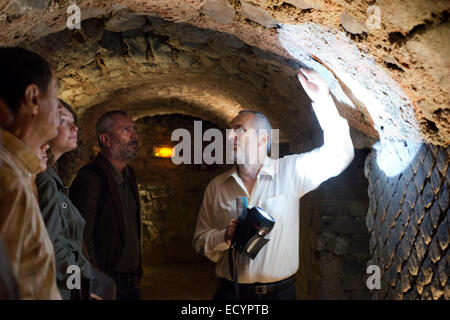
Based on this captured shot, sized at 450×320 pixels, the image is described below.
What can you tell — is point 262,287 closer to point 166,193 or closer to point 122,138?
point 122,138

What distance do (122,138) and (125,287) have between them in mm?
831

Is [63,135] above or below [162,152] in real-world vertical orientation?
below

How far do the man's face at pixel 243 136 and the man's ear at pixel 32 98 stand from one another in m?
1.01

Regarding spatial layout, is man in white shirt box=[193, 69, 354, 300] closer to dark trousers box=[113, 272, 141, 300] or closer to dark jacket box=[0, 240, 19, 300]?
dark trousers box=[113, 272, 141, 300]

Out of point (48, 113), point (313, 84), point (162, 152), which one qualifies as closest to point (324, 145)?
point (313, 84)

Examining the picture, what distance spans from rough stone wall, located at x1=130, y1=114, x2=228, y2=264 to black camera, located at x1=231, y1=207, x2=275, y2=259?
167 inches

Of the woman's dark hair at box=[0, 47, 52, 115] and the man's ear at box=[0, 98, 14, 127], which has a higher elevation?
the woman's dark hair at box=[0, 47, 52, 115]

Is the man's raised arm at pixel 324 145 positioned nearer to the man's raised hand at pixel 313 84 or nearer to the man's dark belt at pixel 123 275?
the man's raised hand at pixel 313 84

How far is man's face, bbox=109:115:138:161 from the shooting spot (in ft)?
6.04

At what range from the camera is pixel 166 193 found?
220 inches

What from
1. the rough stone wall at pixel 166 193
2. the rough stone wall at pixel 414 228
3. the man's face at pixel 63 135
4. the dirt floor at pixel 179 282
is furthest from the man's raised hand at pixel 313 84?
the rough stone wall at pixel 166 193

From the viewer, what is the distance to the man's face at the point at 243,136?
63.5 inches

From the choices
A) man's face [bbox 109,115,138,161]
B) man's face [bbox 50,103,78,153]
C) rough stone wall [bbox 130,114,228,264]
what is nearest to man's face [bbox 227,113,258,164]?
man's face [bbox 109,115,138,161]
